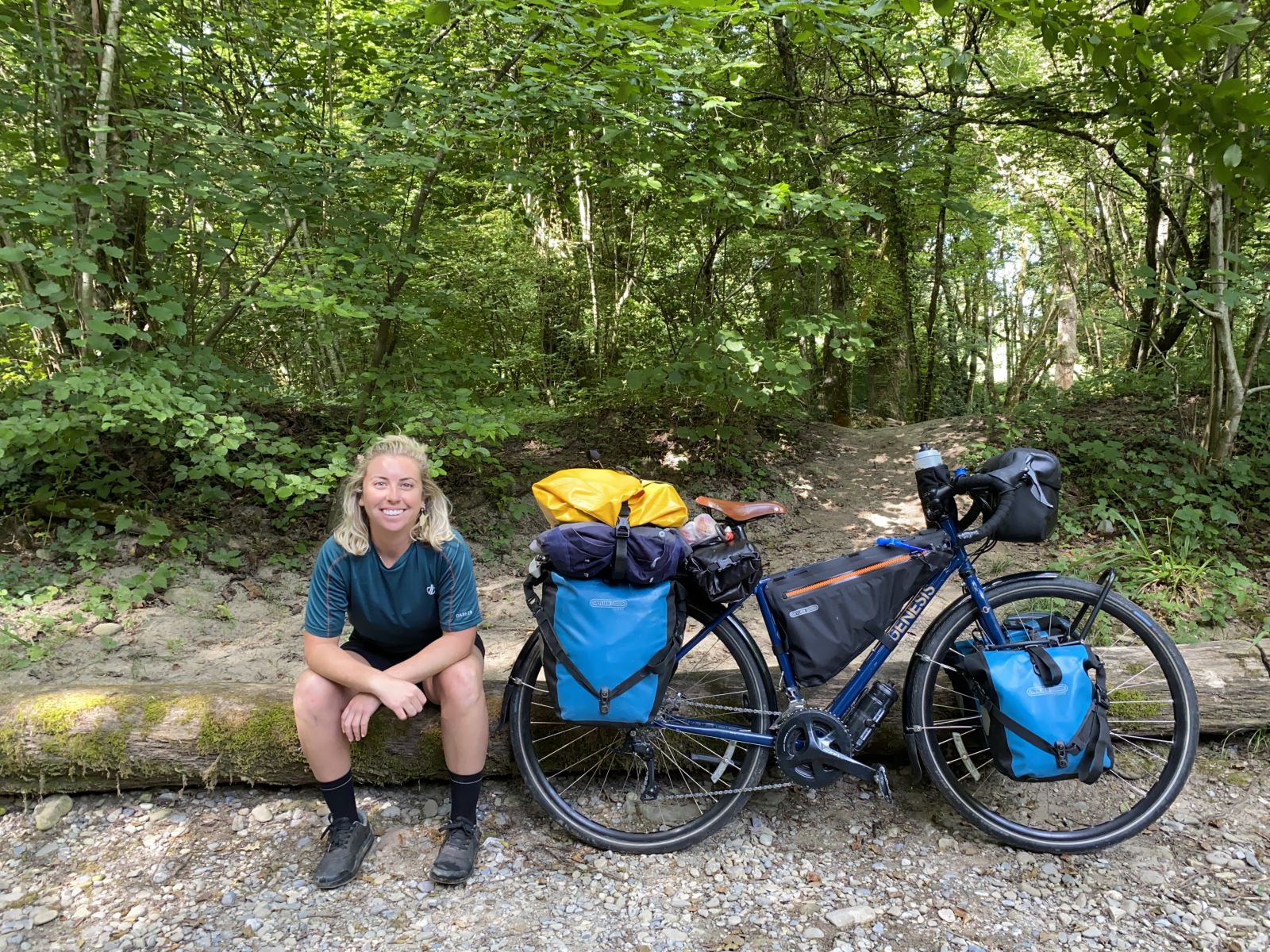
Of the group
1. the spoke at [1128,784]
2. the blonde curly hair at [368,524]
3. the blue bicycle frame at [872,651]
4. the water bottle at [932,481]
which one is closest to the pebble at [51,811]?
the blonde curly hair at [368,524]

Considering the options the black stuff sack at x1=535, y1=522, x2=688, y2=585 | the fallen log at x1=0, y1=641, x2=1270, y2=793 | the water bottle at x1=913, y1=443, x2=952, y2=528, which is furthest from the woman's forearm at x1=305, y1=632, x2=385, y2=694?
the water bottle at x1=913, y1=443, x2=952, y2=528

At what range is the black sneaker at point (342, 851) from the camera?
2268 millimetres

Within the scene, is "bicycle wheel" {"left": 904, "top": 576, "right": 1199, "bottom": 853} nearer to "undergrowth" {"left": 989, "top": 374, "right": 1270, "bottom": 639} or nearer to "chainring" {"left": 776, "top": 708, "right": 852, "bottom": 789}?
"chainring" {"left": 776, "top": 708, "right": 852, "bottom": 789}

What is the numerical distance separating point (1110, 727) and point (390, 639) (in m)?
2.79

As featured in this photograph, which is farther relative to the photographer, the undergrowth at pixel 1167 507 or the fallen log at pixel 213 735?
the undergrowth at pixel 1167 507

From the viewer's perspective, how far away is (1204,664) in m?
2.82

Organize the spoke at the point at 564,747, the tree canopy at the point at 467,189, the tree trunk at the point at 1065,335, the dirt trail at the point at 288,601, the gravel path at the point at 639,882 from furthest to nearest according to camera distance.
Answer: the tree trunk at the point at 1065,335, the dirt trail at the point at 288,601, the tree canopy at the point at 467,189, the spoke at the point at 564,747, the gravel path at the point at 639,882

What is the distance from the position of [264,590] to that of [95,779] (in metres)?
2.36

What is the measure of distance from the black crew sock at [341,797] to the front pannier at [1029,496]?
2.38 metres

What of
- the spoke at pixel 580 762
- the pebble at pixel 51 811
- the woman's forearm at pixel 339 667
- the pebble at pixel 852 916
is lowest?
the pebble at pixel 51 811

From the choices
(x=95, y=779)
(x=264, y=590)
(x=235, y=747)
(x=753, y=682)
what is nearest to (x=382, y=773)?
(x=235, y=747)

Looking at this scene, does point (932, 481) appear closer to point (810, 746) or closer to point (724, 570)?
point (724, 570)

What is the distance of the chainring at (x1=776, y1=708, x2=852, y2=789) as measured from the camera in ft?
7.95

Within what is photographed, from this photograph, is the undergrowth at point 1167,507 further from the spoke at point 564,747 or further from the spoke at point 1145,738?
the spoke at point 564,747
